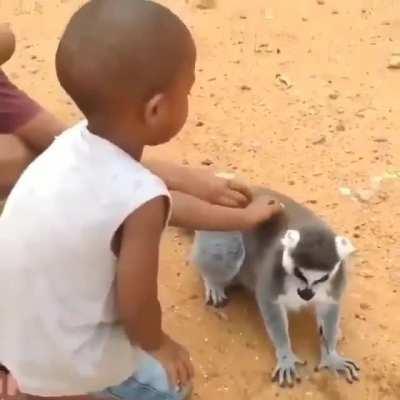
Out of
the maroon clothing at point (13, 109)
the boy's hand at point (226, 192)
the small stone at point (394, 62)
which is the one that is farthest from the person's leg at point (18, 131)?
the small stone at point (394, 62)

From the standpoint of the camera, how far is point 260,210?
6.40 ft

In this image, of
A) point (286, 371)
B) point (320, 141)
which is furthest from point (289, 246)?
point (320, 141)

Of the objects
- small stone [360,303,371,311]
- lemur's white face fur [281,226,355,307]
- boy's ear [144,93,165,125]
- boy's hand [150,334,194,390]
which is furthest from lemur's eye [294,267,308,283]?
boy's ear [144,93,165,125]

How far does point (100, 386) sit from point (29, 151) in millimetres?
643

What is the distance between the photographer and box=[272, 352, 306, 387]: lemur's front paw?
2029 millimetres

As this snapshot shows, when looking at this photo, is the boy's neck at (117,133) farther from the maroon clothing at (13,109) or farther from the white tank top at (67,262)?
the maroon clothing at (13,109)

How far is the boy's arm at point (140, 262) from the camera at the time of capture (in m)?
1.40

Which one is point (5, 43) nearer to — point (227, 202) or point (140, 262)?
point (227, 202)

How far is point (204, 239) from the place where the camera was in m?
2.20

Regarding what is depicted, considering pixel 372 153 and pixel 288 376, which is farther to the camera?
pixel 372 153

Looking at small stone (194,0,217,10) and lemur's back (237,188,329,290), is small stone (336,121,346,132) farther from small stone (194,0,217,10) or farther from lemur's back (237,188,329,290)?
small stone (194,0,217,10)

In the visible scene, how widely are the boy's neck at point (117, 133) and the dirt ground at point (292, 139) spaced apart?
2.52 feet

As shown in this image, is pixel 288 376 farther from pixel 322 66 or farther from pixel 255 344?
pixel 322 66

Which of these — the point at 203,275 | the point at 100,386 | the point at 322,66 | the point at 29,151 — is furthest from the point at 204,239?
the point at 322,66
